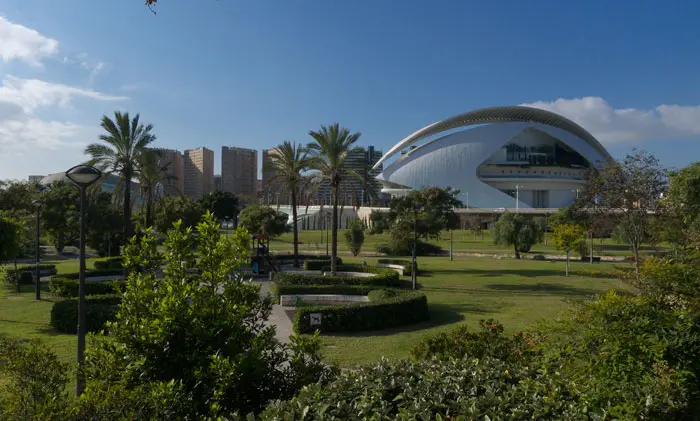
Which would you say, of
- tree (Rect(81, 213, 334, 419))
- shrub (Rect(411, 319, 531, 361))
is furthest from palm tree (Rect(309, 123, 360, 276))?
tree (Rect(81, 213, 334, 419))

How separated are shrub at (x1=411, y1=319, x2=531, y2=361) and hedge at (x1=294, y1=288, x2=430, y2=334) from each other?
4.48 m

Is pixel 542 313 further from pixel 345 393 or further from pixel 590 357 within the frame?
pixel 345 393

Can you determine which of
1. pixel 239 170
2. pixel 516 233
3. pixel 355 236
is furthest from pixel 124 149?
pixel 239 170

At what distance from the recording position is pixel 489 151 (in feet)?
308

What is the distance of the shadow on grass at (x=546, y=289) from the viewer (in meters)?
20.0

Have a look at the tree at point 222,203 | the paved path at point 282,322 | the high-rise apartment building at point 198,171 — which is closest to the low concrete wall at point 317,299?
the paved path at point 282,322

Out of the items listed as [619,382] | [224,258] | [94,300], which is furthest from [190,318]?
[94,300]

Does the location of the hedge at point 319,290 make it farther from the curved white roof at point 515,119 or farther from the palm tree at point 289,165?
the curved white roof at point 515,119

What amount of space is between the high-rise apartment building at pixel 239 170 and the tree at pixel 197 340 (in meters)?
121

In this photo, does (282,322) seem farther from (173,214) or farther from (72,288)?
(173,214)

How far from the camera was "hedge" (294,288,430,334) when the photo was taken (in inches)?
510

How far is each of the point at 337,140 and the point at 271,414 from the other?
1875 centimetres

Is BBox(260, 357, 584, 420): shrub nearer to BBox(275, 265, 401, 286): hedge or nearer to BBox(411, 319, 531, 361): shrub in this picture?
BBox(411, 319, 531, 361): shrub

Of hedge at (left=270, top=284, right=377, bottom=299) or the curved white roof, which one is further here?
the curved white roof
